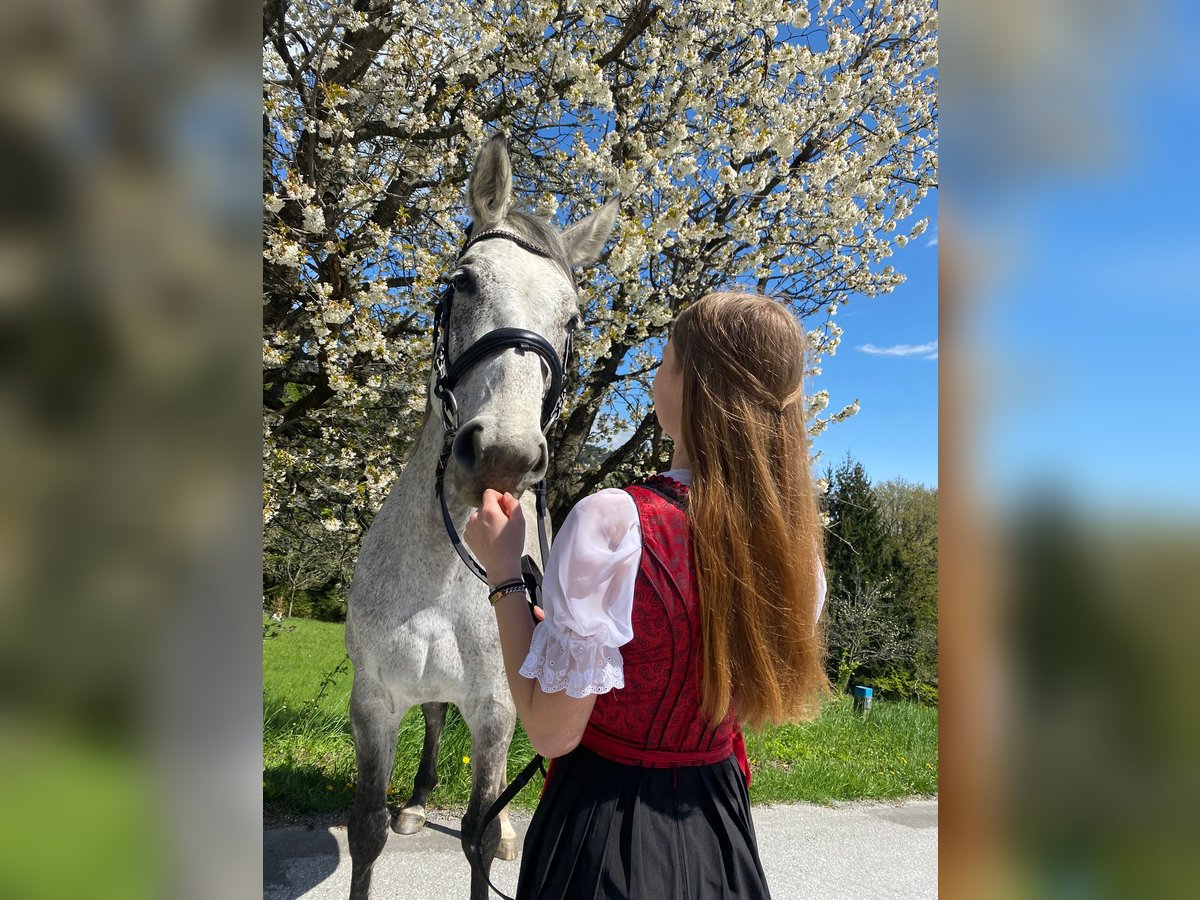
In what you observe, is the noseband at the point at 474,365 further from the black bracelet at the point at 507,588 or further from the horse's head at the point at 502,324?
the black bracelet at the point at 507,588

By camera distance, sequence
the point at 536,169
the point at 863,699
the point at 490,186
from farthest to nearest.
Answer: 1. the point at 863,699
2. the point at 536,169
3. the point at 490,186

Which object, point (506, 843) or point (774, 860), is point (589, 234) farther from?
point (774, 860)

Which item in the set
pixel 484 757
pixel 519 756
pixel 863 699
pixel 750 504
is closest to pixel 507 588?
pixel 750 504

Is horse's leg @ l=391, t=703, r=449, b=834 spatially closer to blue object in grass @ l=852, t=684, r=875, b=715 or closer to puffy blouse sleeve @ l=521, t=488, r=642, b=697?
puffy blouse sleeve @ l=521, t=488, r=642, b=697

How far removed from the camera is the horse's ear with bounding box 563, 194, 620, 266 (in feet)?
9.41

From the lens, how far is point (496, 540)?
4.63ft

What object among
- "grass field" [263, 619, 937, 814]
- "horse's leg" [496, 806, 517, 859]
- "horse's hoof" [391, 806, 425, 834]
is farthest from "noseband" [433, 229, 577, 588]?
"grass field" [263, 619, 937, 814]

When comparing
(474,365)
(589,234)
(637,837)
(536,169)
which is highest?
(536,169)

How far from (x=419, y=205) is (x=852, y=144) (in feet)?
13.3
